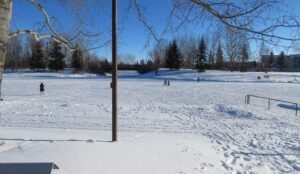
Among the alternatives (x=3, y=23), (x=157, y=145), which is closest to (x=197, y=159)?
(x=157, y=145)

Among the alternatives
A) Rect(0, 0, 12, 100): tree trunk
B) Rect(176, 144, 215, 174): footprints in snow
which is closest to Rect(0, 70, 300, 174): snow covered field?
A: Rect(176, 144, 215, 174): footprints in snow

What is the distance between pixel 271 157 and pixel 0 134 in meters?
6.91

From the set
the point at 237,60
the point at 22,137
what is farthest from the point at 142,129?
the point at 237,60

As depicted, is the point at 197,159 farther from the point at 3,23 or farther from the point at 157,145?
the point at 3,23

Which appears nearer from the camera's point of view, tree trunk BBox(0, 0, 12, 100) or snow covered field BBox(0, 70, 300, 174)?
tree trunk BBox(0, 0, 12, 100)

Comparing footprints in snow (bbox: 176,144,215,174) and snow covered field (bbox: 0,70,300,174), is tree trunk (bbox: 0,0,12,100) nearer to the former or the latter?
snow covered field (bbox: 0,70,300,174)

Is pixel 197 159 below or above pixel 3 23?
below

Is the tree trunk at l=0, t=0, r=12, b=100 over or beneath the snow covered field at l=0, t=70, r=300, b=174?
over

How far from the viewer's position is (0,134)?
26.2 feet

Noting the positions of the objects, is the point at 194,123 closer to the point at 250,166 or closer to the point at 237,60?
Result: the point at 250,166

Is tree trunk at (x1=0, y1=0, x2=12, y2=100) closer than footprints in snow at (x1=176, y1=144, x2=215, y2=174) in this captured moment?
Yes

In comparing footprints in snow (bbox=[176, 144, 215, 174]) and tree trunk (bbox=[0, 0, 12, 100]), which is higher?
tree trunk (bbox=[0, 0, 12, 100])

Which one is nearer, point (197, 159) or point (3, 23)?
point (3, 23)

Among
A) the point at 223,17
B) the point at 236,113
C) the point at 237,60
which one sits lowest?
the point at 236,113
